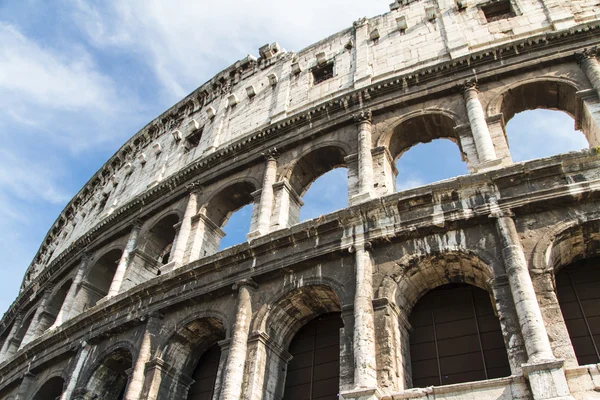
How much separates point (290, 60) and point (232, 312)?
30.5 ft

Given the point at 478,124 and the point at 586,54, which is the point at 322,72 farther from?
the point at 586,54

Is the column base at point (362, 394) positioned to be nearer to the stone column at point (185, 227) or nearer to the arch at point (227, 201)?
the stone column at point (185, 227)

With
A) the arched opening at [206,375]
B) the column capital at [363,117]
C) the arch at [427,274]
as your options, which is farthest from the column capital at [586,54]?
the arched opening at [206,375]

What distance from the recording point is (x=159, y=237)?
52.1 ft

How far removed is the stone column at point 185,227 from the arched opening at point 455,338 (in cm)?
595

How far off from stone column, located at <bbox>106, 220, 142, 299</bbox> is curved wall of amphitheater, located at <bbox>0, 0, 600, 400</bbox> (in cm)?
9

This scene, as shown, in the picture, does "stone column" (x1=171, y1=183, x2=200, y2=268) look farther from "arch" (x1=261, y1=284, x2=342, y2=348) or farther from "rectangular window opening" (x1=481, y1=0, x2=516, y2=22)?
"rectangular window opening" (x1=481, y1=0, x2=516, y2=22)

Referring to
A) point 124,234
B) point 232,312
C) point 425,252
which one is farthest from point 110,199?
point 425,252

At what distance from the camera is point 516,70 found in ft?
40.5

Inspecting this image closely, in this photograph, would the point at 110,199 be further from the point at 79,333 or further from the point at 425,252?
the point at 425,252

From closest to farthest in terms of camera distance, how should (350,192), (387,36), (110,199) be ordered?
(350,192)
(387,36)
(110,199)

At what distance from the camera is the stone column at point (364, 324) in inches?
323

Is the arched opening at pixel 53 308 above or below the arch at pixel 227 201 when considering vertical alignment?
below

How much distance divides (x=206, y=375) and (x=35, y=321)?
8537mm
